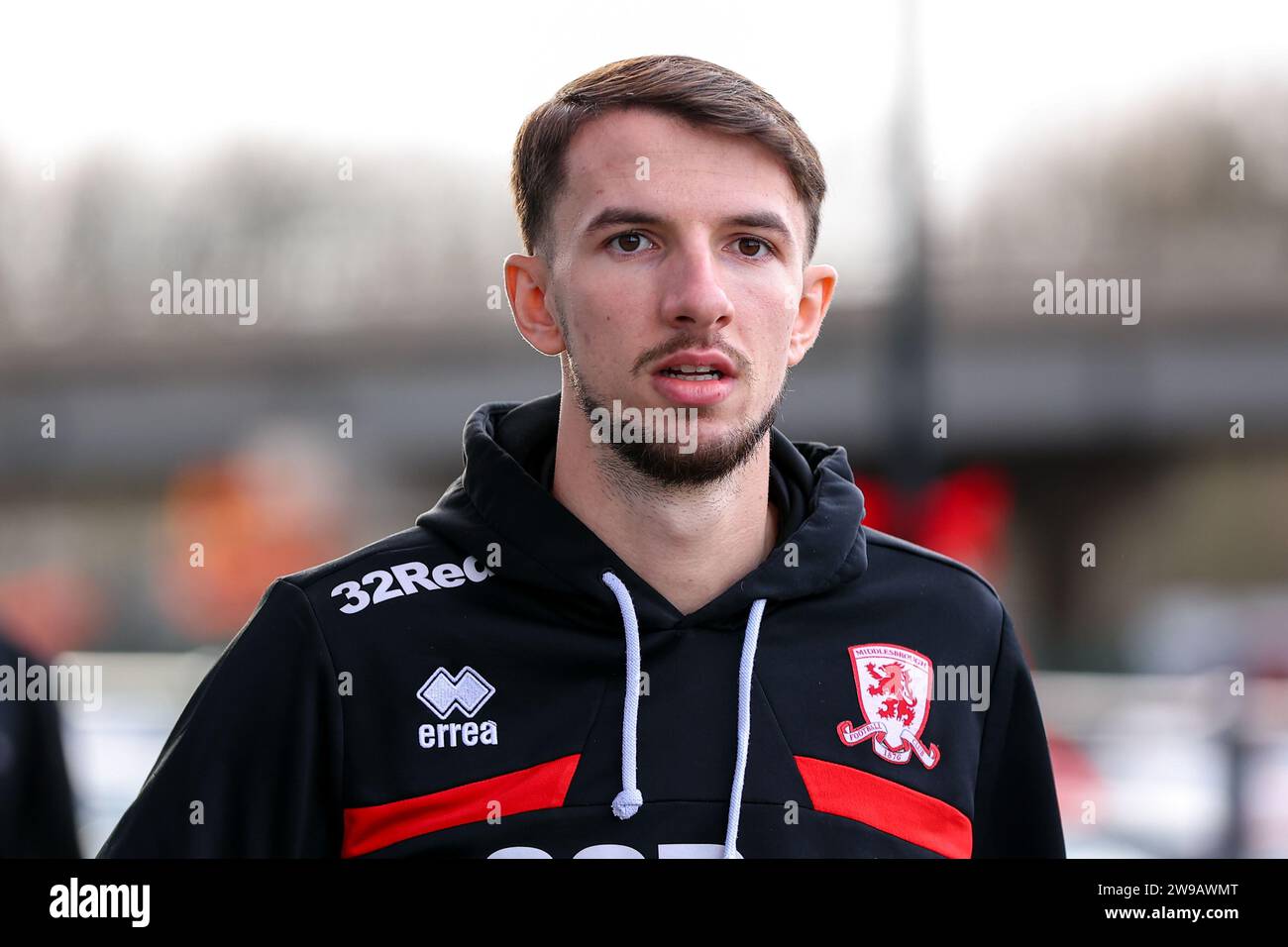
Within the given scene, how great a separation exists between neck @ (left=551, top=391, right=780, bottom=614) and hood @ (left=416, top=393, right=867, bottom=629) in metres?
0.05

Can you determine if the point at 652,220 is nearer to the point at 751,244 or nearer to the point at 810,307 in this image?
the point at 751,244

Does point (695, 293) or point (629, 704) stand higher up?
point (695, 293)

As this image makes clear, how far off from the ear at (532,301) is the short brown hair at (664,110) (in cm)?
5

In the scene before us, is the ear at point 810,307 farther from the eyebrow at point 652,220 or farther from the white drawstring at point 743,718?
the white drawstring at point 743,718

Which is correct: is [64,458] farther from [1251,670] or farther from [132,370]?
[1251,670]

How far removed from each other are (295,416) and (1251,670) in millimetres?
10397

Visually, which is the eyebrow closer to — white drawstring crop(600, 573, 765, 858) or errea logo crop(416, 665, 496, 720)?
white drawstring crop(600, 573, 765, 858)

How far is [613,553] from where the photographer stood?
207 cm

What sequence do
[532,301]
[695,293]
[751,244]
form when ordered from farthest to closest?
1. [532,301]
2. [751,244]
3. [695,293]

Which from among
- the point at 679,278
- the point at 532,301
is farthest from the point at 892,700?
the point at 532,301

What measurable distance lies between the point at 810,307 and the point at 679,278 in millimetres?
371

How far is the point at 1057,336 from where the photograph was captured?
15102mm

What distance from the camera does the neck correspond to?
82.2 inches

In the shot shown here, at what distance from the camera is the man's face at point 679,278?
6.41 feet
